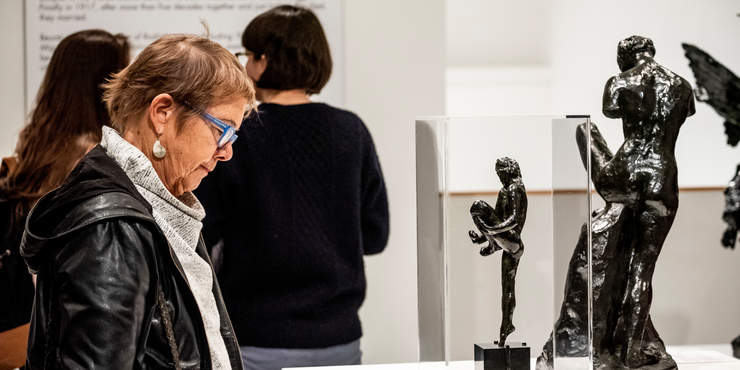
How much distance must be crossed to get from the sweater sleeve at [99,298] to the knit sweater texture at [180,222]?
0.13 m

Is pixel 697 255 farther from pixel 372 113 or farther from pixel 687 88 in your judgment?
pixel 687 88

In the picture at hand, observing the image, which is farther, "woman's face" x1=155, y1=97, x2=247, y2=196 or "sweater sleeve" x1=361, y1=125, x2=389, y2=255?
"sweater sleeve" x1=361, y1=125, x2=389, y2=255

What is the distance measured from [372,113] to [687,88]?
185 cm

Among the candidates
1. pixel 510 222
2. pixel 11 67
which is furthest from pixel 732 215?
pixel 11 67

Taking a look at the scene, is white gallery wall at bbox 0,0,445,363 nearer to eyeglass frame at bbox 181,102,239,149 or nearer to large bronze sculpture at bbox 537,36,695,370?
large bronze sculpture at bbox 537,36,695,370

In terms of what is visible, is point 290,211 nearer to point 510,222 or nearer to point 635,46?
point 510,222

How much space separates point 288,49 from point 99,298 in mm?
1224

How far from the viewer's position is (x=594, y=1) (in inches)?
199

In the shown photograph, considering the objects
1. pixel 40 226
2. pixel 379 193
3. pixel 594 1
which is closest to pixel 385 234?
pixel 379 193

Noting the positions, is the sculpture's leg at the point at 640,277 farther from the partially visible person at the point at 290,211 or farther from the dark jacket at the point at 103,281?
the dark jacket at the point at 103,281

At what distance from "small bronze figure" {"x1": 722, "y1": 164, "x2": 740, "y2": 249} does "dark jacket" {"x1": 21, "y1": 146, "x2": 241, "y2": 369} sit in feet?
2.30

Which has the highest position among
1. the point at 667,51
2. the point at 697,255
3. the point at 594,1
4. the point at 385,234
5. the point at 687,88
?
the point at 594,1

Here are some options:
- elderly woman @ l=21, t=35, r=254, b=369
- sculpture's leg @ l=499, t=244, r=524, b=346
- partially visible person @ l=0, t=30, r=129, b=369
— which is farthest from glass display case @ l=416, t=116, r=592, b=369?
partially visible person @ l=0, t=30, r=129, b=369

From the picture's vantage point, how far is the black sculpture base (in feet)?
5.31
